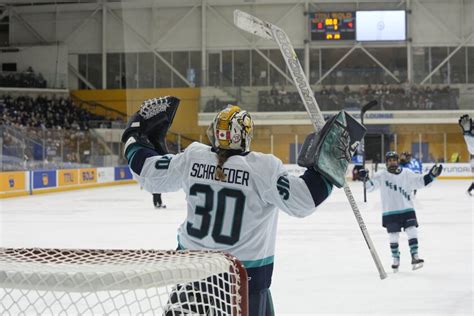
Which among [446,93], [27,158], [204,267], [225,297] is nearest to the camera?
[204,267]

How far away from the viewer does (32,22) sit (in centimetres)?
3005

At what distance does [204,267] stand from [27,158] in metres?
15.9

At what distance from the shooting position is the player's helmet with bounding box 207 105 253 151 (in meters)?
2.29

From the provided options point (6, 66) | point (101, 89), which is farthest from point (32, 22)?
point (101, 89)

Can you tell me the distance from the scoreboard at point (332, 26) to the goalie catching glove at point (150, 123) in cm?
2518

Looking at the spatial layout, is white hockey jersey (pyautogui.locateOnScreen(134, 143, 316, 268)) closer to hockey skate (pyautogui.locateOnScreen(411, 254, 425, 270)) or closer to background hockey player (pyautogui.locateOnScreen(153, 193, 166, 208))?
hockey skate (pyautogui.locateOnScreen(411, 254, 425, 270))

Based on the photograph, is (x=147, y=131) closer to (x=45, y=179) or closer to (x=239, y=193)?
(x=239, y=193)

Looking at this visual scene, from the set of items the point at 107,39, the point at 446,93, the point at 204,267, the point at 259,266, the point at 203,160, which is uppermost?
the point at 107,39

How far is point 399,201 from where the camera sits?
20.1 ft

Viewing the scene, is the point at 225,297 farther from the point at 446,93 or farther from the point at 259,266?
→ the point at 446,93

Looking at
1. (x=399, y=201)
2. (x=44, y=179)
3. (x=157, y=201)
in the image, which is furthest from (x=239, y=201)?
(x=44, y=179)

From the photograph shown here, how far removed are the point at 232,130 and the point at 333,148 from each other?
391 mm

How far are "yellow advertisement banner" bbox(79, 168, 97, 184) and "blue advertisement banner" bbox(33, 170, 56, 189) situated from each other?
170 centimetres

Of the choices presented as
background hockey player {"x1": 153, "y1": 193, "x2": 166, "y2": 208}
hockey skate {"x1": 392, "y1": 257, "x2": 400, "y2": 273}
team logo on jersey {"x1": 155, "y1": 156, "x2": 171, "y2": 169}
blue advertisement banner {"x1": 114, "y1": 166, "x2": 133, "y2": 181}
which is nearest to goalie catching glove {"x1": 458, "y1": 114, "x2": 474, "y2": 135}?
hockey skate {"x1": 392, "y1": 257, "x2": 400, "y2": 273}
